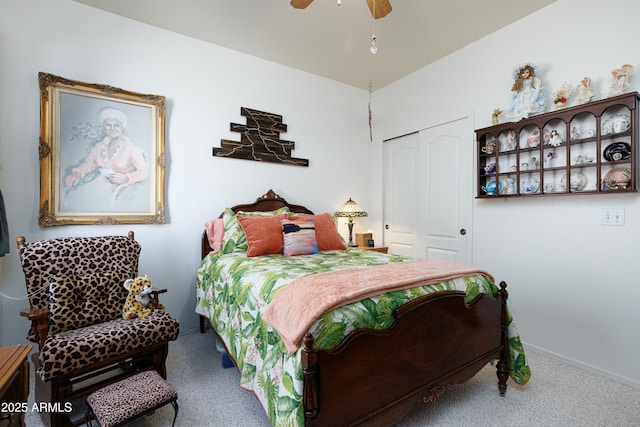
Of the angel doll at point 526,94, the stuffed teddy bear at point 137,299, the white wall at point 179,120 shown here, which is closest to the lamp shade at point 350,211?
the white wall at point 179,120

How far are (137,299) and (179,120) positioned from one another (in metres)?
1.79

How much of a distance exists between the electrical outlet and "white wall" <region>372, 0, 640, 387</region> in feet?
0.10

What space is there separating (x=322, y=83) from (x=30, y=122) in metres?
2.93

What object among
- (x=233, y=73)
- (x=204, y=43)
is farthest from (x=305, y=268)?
(x=204, y=43)

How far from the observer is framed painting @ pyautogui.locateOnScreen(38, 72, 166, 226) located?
2.35 metres

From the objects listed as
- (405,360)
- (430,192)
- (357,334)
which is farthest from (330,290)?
(430,192)

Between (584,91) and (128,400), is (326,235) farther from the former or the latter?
(584,91)

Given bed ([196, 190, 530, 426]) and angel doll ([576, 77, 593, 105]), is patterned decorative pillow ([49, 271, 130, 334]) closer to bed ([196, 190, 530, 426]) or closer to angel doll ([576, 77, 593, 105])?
bed ([196, 190, 530, 426])

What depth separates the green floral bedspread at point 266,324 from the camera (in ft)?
4.11

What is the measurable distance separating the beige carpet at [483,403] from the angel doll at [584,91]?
205 cm

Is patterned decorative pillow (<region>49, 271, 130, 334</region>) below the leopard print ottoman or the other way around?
the other way around

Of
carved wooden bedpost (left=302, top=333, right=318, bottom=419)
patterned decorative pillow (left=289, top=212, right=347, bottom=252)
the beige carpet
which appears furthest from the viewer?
patterned decorative pillow (left=289, top=212, right=347, bottom=252)

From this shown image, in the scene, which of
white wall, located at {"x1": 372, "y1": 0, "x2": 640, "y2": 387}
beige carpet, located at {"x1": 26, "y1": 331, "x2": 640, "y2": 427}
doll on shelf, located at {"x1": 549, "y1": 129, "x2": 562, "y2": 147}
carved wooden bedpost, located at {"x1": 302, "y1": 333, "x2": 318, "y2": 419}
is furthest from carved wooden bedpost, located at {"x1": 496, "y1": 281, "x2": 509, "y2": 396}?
carved wooden bedpost, located at {"x1": 302, "y1": 333, "x2": 318, "y2": 419}

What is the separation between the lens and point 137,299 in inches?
76.9
